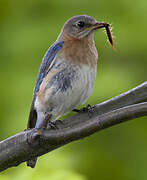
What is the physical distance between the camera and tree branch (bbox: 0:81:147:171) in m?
2.14

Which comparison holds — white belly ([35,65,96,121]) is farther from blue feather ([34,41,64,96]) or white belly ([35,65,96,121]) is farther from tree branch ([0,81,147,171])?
tree branch ([0,81,147,171])

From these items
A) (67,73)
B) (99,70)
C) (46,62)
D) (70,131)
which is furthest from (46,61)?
(70,131)

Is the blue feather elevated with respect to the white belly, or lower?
elevated

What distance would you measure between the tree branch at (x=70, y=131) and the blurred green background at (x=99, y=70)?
1.59 ft

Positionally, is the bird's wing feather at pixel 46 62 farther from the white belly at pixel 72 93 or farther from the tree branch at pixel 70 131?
the tree branch at pixel 70 131

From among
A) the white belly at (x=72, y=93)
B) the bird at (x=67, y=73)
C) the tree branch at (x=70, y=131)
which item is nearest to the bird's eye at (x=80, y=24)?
the bird at (x=67, y=73)

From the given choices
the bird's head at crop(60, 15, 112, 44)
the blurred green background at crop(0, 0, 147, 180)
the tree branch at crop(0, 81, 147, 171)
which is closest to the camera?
the tree branch at crop(0, 81, 147, 171)

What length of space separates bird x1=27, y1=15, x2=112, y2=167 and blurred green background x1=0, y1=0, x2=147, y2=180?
0.12 m

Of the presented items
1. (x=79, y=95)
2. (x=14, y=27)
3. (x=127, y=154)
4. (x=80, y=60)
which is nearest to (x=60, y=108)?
(x=79, y=95)

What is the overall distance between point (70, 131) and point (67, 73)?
1.10 metres

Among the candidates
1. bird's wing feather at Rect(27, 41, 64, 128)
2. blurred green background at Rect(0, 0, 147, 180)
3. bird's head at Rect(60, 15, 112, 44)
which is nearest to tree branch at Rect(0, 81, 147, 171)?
blurred green background at Rect(0, 0, 147, 180)

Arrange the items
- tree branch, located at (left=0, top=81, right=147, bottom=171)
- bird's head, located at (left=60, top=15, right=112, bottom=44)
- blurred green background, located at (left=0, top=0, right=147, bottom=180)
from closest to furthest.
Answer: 1. tree branch, located at (left=0, top=81, right=147, bottom=171)
2. blurred green background, located at (left=0, top=0, right=147, bottom=180)
3. bird's head, located at (left=60, top=15, right=112, bottom=44)

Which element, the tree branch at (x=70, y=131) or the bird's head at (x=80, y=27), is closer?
the tree branch at (x=70, y=131)

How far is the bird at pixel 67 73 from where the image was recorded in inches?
127
